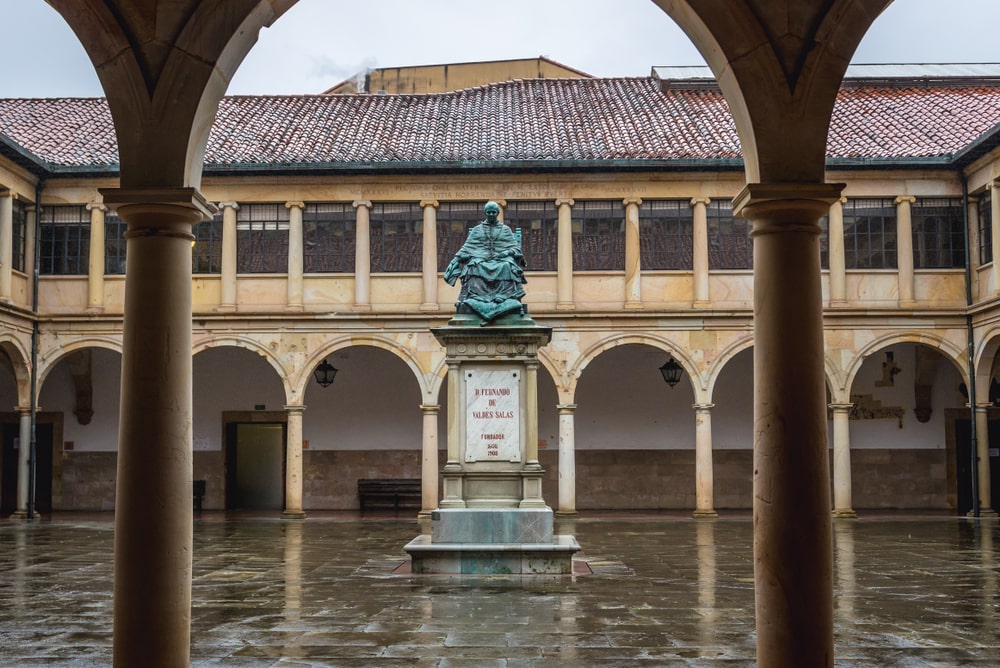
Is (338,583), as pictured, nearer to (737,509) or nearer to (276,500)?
(737,509)

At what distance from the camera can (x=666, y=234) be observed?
2311 centimetres

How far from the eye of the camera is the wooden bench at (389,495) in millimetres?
24484

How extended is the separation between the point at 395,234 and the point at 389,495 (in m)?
5.67

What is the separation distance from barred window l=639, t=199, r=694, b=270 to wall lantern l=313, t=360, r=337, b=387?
6.93 meters

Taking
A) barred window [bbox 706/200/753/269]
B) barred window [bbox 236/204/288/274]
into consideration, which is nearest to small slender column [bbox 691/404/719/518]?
barred window [bbox 706/200/753/269]

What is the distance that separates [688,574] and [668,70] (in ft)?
67.3

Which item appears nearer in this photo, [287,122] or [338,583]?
[338,583]

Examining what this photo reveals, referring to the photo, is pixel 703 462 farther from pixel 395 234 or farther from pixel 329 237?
pixel 329 237

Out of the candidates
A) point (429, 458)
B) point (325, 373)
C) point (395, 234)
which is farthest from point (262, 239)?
point (429, 458)

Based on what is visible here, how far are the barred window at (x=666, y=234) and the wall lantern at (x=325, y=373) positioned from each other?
6.93 m

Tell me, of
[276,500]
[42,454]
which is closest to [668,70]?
[276,500]

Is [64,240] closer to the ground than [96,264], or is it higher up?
higher up

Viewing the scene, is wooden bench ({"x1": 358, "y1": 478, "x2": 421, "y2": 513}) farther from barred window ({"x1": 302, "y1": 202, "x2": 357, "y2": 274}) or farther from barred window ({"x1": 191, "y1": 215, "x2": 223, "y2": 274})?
barred window ({"x1": 191, "y1": 215, "x2": 223, "y2": 274})

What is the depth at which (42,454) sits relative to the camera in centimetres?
2562
